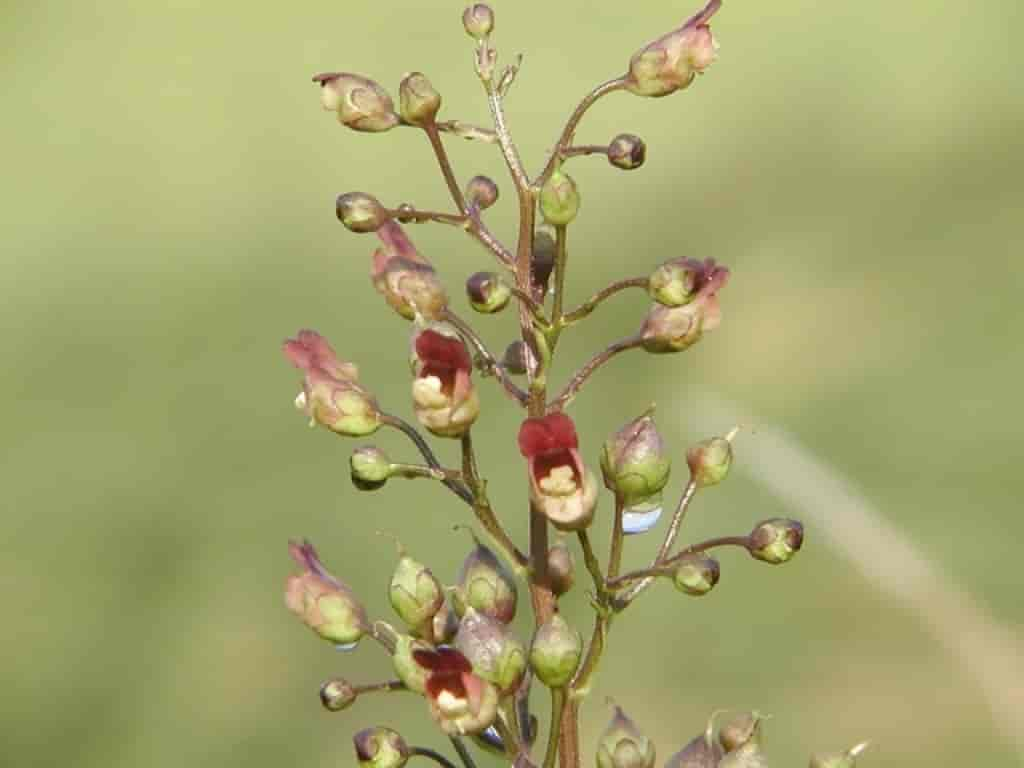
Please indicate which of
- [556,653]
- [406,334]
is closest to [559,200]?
[556,653]

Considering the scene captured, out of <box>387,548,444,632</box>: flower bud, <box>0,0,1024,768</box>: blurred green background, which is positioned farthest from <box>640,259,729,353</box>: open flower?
<box>0,0,1024,768</box>: blurred green background

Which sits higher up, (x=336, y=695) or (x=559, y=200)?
(x=559, y=200)

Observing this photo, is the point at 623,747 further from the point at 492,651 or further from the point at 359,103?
the point at 359,103

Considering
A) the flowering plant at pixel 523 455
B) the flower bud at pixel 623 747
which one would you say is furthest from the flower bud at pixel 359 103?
the flower bud at pixel 623 747

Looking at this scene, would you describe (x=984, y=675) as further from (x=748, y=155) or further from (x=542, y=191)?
(x=748, y=155)

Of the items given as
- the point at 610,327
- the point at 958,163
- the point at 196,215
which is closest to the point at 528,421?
the point at 610,327

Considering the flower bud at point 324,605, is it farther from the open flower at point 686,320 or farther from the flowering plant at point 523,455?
the open flower at point 686,320
